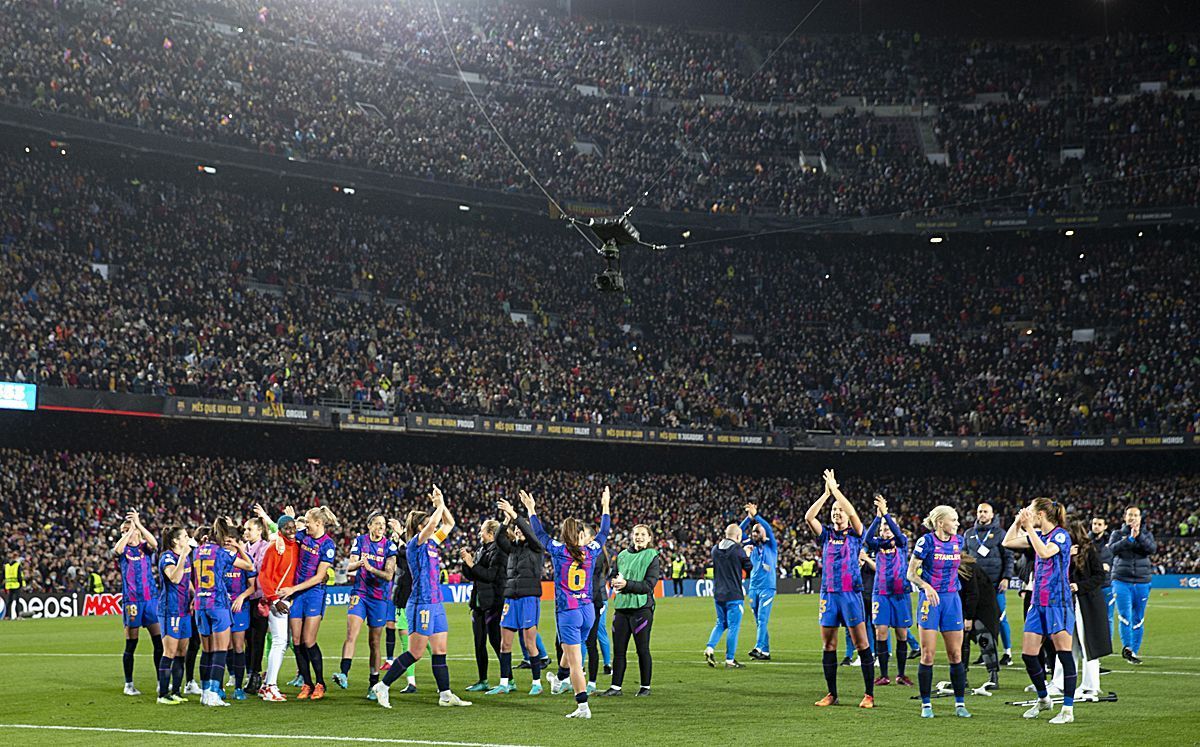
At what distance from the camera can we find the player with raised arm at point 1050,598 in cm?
1224

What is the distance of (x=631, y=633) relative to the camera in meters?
15.1

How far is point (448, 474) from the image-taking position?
4750cm

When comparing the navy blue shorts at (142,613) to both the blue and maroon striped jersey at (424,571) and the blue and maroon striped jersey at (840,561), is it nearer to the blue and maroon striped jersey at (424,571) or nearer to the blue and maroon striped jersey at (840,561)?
the blue and maroon striped jersey at (424,571)

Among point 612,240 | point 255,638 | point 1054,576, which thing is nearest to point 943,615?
point 1054,576

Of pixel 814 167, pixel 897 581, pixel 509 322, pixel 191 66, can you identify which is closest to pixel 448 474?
pixel 509 322

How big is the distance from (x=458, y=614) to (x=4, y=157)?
931 inches

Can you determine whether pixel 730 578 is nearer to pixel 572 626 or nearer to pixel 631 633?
pixel 631 633

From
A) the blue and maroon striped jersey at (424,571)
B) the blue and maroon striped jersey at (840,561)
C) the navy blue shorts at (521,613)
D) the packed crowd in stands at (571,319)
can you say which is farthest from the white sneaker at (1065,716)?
the packed crowd in stands at (571,319)

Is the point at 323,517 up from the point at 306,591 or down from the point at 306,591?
up

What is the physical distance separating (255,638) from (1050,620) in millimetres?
9211

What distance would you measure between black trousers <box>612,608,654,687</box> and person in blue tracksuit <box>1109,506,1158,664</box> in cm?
793

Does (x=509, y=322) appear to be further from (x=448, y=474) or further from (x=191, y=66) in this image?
(x=191, y=66)

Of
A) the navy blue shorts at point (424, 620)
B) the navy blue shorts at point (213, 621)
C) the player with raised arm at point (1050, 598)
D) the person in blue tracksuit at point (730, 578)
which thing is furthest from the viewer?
the person in blue tracksuit at point (730, 578)

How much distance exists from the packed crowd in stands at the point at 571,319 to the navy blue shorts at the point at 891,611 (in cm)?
3037
